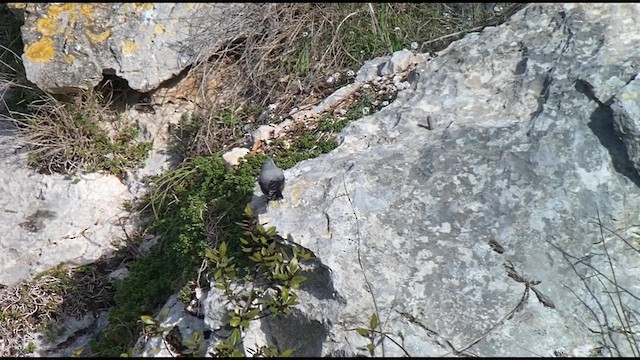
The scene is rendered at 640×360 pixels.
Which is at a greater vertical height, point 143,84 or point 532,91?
point 532,91

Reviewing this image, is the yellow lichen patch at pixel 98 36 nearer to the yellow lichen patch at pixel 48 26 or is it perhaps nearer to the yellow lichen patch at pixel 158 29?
the yellow lichen patch at pixel 48 26

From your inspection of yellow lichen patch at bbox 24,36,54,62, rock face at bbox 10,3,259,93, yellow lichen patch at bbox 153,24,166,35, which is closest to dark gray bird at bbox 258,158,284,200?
rock face at bbox 10,3,259,93

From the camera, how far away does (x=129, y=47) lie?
16.7ft

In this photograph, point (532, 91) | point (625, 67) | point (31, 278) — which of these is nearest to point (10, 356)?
point (31, 278)

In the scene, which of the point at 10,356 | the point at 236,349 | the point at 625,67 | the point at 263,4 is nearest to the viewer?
the point at 236,349

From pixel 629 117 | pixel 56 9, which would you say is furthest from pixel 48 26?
pixel 629 117

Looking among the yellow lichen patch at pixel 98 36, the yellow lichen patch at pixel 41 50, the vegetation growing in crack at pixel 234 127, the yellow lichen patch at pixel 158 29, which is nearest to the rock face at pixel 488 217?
the vegetation growing in crack at pixel 234 127

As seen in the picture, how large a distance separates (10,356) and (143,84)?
83.9 inches

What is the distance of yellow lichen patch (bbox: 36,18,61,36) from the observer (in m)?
5.07

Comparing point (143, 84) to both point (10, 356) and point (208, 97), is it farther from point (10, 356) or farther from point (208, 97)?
point (10, 356)

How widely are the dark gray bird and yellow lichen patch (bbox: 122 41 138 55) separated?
6.99ft

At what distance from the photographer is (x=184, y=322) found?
352 cm

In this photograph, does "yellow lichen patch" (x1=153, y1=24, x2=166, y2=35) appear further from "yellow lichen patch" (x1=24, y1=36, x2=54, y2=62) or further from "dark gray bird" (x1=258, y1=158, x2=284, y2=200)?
"dark gray bird" (x1=258, y1=158, x2=284, y2=200)

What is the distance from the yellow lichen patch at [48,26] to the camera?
507 centimetres
